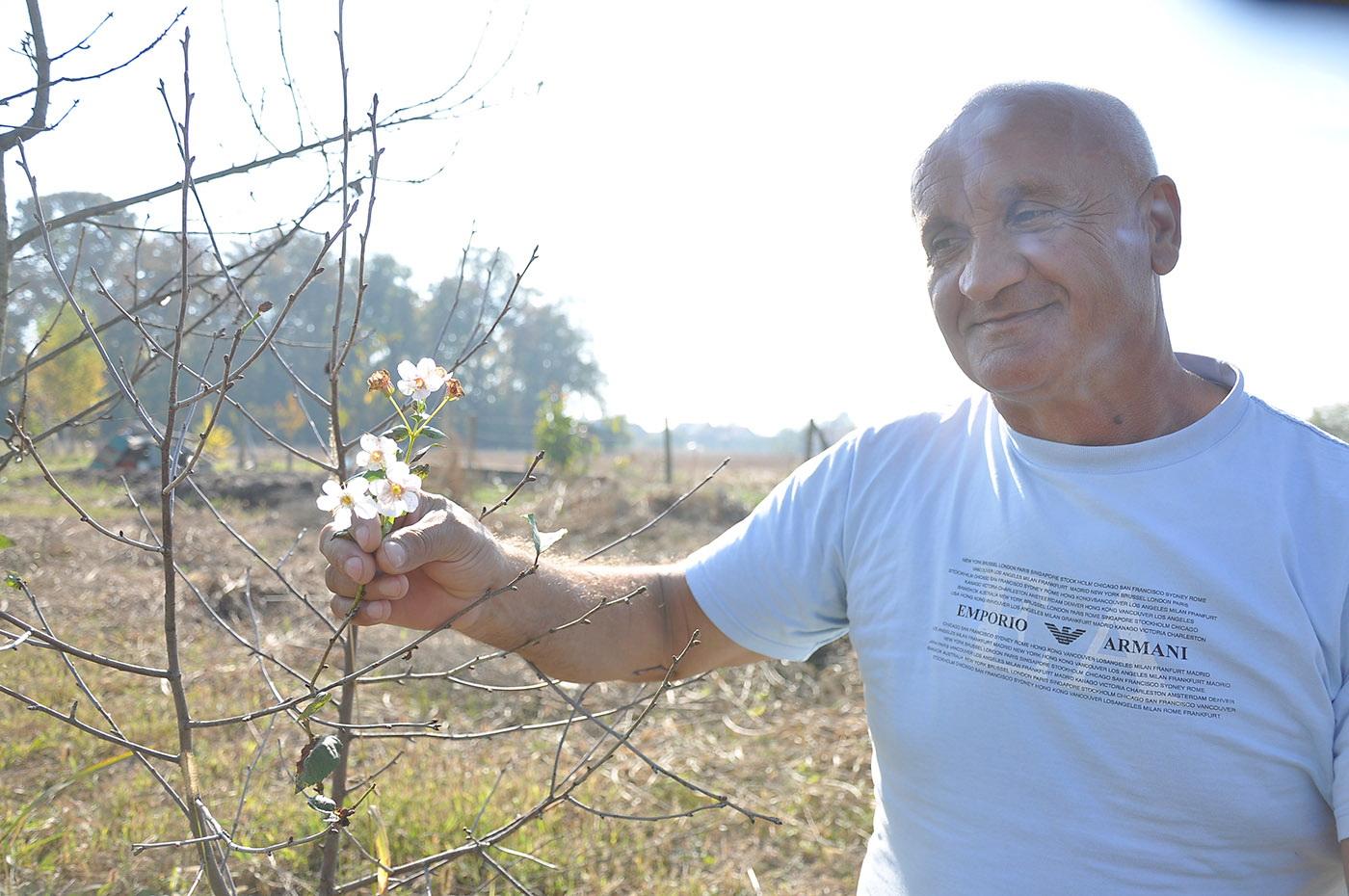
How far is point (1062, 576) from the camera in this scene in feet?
4.92

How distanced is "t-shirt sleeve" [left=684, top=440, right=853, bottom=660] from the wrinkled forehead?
0.59 meters

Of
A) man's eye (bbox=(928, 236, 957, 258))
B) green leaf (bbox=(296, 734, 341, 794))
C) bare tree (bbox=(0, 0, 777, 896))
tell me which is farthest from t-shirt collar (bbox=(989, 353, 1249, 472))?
green leaf (bbox=(296, 734, 341, 794))

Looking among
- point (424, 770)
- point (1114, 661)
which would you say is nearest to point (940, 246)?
point (1114, 661)

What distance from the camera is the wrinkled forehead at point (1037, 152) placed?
1524 millimetres

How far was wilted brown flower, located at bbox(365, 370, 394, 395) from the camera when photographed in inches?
47.7

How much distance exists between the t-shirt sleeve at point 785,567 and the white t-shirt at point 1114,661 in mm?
91

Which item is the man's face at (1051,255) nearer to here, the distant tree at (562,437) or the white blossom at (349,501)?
the white blossom at (349,501)

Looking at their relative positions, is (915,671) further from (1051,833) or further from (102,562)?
(102,562)

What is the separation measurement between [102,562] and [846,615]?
695cm

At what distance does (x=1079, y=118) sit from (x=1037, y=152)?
0.10 meters

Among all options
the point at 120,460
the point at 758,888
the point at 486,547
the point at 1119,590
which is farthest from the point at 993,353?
the point at 120,460

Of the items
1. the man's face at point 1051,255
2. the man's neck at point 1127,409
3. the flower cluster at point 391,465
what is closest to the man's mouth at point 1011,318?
the man's face at point 1051,255

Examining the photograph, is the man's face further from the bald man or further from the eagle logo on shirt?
the eagle logo on shirt

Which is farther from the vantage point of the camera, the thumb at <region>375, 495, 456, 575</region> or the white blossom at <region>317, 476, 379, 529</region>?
the thumb at <region>375, 495, 456, 575</region>
